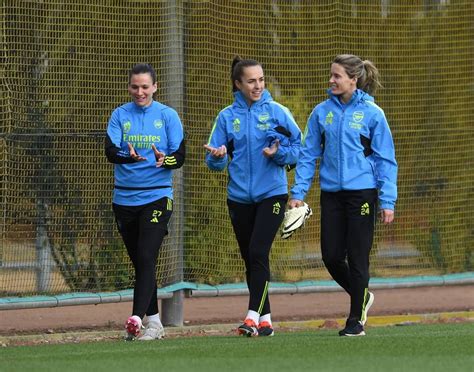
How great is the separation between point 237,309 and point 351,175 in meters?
4.03

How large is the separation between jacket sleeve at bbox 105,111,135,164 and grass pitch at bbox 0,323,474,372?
1330 millimetres

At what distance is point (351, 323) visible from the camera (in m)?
9.30

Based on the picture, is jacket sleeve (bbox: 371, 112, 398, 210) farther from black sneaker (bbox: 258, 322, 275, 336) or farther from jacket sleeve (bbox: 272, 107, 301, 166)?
black sneaker (bbox: 258, 322, 275, 336)

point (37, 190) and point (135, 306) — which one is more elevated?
point (37, 190)

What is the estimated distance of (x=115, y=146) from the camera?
947cm

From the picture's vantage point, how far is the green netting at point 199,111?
420 inches

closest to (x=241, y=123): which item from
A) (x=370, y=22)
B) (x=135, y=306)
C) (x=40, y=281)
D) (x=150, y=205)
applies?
(x=150, y=205)

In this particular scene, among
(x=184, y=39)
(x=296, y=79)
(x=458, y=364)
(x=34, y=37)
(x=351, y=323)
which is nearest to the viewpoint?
(x=458, y=364)

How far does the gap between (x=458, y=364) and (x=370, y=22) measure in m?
6.02

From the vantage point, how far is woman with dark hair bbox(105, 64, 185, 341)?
949 centimetres

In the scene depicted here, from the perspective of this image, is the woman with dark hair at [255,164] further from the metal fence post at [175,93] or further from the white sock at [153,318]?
the metal fence post at [175,93]

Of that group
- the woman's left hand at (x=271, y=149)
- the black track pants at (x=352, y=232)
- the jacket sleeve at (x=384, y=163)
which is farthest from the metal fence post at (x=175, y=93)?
the jacket sleeve at (x=384, y=163)

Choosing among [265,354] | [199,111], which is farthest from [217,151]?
[199,111]

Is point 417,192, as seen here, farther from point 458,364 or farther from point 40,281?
point 458,364
